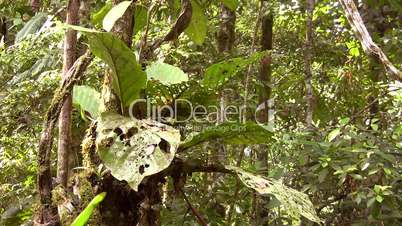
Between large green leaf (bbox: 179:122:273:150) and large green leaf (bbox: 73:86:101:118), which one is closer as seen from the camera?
large green leaf (bbox: 179:122:273:150)

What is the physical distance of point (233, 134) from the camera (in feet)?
5.68

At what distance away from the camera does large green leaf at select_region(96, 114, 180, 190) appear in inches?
55.1

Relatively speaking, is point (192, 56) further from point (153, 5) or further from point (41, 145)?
point (41, 145)

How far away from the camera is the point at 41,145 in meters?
1.63

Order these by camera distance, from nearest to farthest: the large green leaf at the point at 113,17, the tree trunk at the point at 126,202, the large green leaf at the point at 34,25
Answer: the large green leaf at the point at 113,17 → the tree trunk at the point at 126,202 → the large green leaf at the point at 34,25

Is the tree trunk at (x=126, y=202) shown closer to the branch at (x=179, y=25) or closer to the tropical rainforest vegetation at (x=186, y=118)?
the tropical rainforest vegetation at (x=186, y=118)

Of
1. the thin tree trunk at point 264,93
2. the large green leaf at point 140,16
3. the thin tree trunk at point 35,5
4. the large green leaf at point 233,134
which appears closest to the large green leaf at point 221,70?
the large green leaf at point 233,134

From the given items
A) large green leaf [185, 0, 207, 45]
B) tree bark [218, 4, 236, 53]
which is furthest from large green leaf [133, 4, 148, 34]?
tree bark [218, 4, 236, 53]

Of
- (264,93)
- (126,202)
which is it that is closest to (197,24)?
(126,202)

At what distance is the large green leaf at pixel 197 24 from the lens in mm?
2203

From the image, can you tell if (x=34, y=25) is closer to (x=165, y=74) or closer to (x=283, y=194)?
(x=165, y=74)

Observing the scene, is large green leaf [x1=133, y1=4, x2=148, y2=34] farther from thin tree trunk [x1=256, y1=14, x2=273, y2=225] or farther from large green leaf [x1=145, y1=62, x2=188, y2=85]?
thin tree trunk [x1=256, y1=14, x2=273, y2=225]

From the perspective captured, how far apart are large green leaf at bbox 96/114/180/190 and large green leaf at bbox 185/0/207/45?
82 cm

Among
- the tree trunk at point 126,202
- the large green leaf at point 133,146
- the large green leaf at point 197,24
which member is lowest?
the tree trunk at point 126,202
